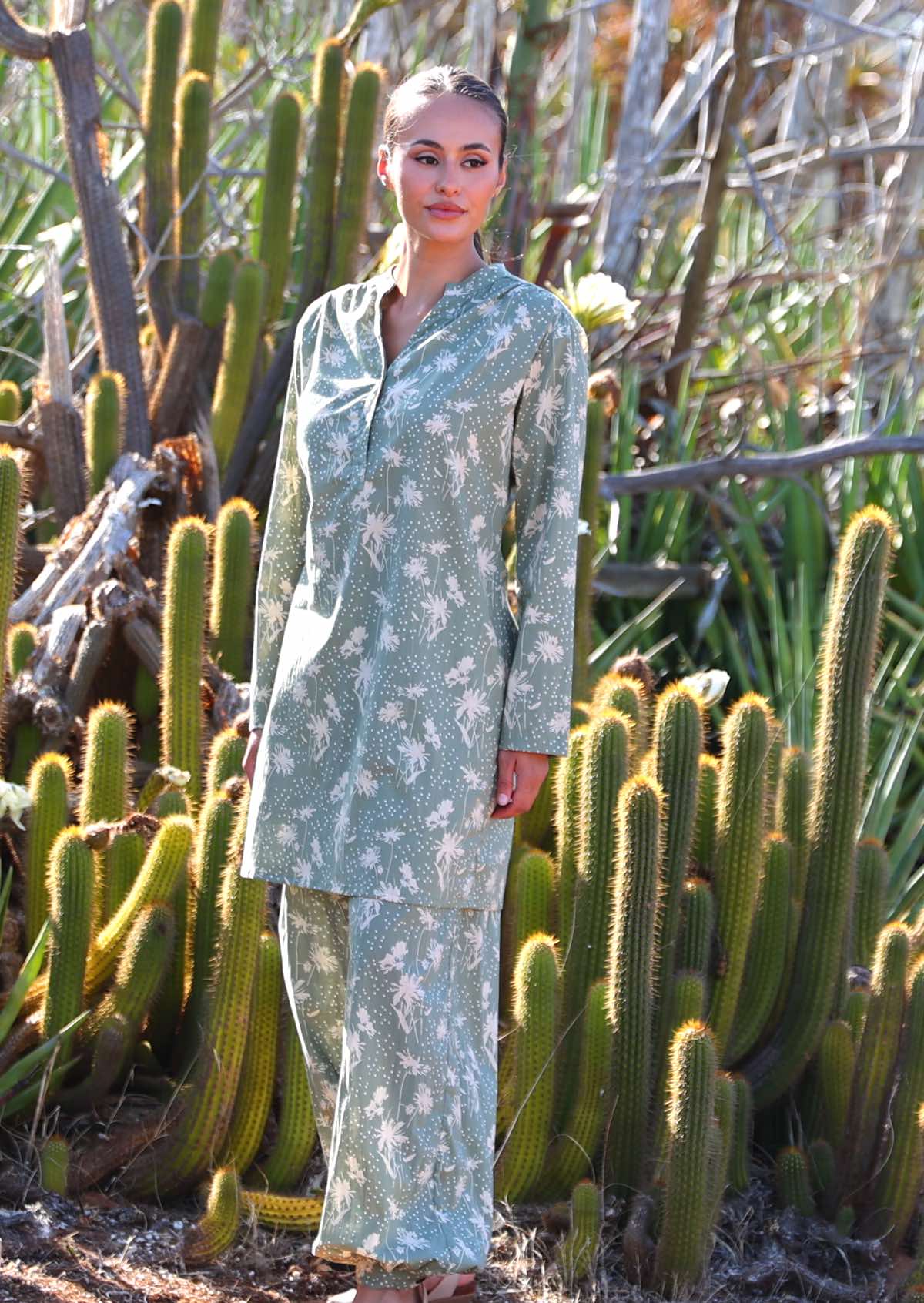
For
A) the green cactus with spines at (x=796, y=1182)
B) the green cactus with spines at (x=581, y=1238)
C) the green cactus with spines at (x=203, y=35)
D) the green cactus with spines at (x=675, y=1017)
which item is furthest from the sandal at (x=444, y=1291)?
the green cactus with spines at (x=203, y=35)

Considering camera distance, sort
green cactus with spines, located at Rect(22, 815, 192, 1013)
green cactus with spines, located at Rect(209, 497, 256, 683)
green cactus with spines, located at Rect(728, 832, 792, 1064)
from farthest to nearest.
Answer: green cactus with spines, located at Rect(209, 497, 256, 683) → green cactus with spines, located at Rect(728, 832, 792, 1064) → green cactus with spines, located at Rect(22, 815, 192, 1013)

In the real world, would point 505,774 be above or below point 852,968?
above

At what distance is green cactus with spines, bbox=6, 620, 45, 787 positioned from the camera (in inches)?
151

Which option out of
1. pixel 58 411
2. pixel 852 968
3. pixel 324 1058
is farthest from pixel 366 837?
pixel 58 411

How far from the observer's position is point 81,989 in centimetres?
304

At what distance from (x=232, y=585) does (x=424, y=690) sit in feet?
5.26

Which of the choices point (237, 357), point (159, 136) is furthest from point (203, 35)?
point (237, 357)

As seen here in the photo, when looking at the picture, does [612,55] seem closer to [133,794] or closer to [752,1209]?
[133,794]

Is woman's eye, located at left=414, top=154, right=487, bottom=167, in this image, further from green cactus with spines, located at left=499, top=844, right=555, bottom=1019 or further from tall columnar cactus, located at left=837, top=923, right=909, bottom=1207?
tall columnar cactus, located at left=837, top=923, right=909, bottom=1207

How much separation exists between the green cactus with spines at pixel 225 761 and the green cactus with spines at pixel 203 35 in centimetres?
256

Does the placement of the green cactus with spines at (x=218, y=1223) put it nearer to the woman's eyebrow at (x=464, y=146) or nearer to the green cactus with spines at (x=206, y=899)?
the green cactus with spines at (x=206, y=899)

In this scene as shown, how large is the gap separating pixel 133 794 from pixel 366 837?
171 cm

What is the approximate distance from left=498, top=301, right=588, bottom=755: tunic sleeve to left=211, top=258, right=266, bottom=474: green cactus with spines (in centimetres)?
229

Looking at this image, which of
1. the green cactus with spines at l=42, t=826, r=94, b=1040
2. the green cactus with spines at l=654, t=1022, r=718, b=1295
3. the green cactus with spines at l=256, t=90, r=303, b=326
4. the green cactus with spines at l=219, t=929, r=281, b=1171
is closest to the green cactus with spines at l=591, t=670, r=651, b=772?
the green cactus with spines at l=654, t=1022, r=718, b=1295
